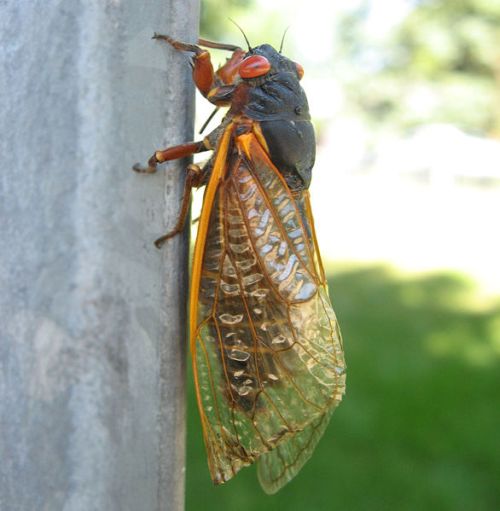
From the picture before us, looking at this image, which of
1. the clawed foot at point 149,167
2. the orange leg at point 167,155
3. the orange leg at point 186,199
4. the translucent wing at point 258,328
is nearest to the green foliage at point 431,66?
the translucent wing at point 258,328

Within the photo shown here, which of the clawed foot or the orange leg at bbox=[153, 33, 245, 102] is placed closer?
the clawed foot

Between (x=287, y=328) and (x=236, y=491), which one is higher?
(x=287, y=328)

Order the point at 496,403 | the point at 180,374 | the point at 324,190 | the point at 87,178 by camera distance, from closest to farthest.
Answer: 1. the point at 87,178
2. the point at 180,374
3. the point at 496,403
4. the point at 324,190

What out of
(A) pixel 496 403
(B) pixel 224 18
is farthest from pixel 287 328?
(B) pixel 224 18

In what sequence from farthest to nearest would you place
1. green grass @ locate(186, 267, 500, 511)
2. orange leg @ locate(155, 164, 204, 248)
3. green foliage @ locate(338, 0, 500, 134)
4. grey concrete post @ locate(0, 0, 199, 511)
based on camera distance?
1. green foliage @ locate(338, 0, 500, 134)
2. green grass @ locate(186, 267, 500, 511)
3. orange leg @ locate(155, 164, 204, 248)
4. grey concrete post @ locate(0, 0, 199, 511)

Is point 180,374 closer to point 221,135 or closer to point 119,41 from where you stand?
point 119,41

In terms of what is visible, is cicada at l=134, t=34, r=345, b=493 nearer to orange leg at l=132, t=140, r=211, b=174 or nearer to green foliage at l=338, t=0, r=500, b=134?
orange leg at l=132, t=140, r=211, b=174

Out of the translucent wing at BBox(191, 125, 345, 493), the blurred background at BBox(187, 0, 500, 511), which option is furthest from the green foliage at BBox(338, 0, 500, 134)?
the translucent wing at BBox(191, 125, 345, 493)
